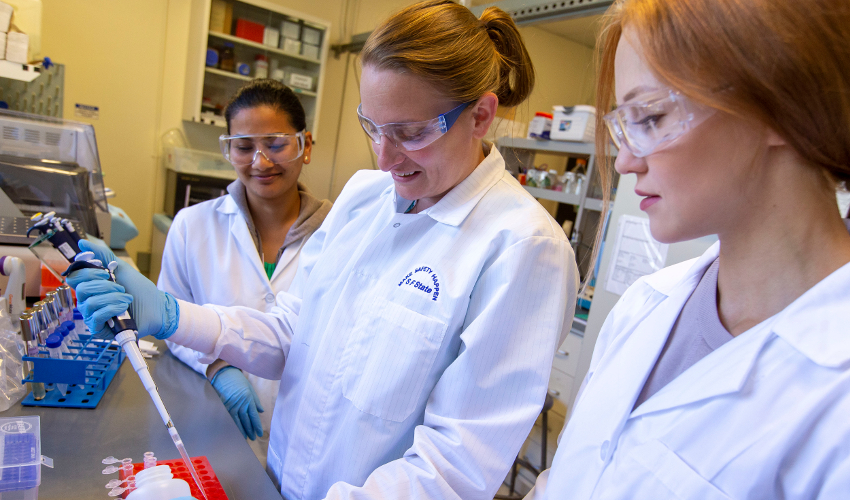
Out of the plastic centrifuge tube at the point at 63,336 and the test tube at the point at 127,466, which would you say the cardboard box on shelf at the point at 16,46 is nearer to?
the plastic centrifuge tube at the point at 63,336

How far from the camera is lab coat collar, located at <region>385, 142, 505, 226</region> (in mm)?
1040

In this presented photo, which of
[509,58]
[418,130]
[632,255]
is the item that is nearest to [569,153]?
[632,255]

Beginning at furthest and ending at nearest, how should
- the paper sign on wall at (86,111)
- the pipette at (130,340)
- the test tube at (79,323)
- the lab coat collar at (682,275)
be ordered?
the paper sign on wall at (86,111), the test tube at (79,323), the pipette at (130,340), the lab coat collar at (682,275)

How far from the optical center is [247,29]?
4.01 meters

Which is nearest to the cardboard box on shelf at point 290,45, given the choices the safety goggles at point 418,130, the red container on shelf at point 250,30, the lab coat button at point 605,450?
the red container on shelf at point 250,30

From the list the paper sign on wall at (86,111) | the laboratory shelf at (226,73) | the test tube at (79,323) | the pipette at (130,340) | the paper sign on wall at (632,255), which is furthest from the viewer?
the laboratory shelf at (226,73)

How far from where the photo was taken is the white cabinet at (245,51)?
390 centimetres

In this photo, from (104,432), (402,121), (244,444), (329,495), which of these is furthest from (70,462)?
(402,121)

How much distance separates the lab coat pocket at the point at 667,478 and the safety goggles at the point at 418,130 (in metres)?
0.64

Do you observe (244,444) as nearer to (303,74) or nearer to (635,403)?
(635,403)

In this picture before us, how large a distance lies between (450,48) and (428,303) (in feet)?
1.60

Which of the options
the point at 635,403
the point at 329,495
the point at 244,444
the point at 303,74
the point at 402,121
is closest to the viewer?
the point at 635,403

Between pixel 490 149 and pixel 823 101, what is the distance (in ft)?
2.26

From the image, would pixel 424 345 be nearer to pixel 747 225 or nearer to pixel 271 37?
pixel 747 225
